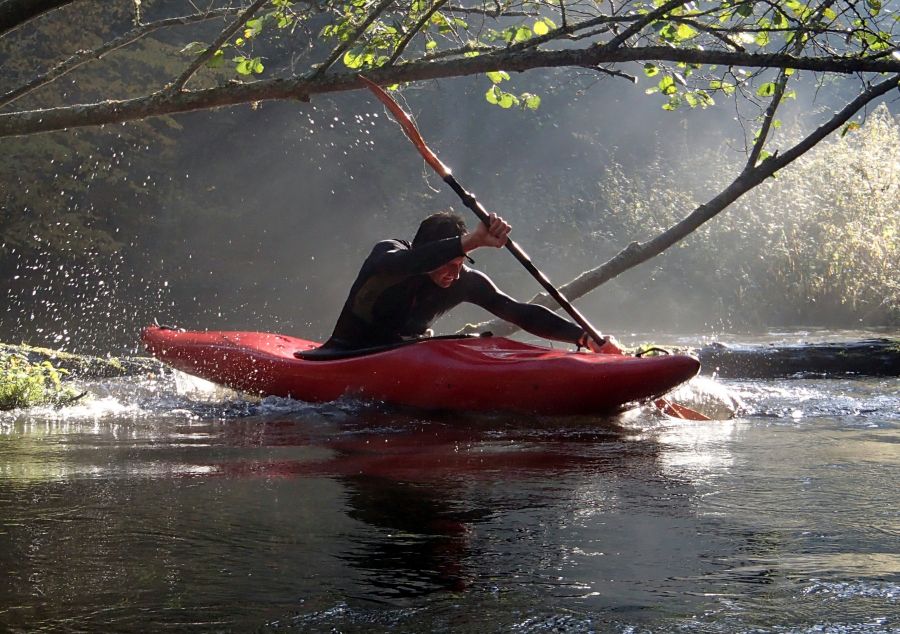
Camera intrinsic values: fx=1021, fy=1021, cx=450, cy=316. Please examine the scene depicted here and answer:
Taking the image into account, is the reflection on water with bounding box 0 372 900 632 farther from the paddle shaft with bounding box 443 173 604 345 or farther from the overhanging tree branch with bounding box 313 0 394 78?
the overhanging tree branch with bounding box 313 0 394 78

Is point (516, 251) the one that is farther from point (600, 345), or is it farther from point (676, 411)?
point (676, 411)

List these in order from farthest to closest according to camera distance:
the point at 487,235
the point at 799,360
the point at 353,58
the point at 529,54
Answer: the point at 799,360 < the point at 353,58 < the point at 487,235 < the point at 529,54

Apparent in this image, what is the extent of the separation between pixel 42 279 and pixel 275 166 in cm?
395

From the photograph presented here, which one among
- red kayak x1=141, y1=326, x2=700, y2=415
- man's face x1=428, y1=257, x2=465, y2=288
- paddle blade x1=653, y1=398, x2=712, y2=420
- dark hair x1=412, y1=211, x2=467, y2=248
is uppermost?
dark hair x1=412, y1=211, x2=467, y2=248

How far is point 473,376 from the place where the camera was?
16.0 ft

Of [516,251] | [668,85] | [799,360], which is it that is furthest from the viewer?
[799,360]

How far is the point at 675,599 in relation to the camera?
2.02 m

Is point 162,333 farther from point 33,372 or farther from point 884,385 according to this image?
point 884,385

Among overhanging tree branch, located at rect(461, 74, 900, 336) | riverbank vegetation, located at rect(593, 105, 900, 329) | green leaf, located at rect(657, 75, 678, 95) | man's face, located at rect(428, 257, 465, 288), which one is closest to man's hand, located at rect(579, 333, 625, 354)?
man's face, located at rect(428, 257, 465, 288)

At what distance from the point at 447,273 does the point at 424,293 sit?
0.69 ft

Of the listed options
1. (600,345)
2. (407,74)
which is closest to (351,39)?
(407,74)

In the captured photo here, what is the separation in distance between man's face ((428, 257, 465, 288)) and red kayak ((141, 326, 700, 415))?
1.14 ft

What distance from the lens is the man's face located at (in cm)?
521

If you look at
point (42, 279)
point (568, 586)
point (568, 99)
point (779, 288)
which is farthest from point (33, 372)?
point (568, 99)
